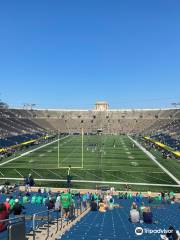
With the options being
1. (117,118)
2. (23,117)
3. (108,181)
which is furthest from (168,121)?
(108,181)

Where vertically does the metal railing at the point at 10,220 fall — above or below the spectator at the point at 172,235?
above

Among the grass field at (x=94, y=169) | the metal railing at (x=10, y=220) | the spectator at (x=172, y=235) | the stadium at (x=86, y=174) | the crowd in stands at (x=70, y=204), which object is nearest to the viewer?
the metal railing at (x=10, y=220)

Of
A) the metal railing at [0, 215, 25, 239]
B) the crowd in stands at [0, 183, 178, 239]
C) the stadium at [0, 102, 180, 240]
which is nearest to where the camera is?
the metal railing at [0, 215, 25, 239]

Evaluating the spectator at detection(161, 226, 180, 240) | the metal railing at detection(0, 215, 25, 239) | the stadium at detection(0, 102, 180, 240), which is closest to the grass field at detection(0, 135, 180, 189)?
the stadium at detection(0, 102, 180, 240)

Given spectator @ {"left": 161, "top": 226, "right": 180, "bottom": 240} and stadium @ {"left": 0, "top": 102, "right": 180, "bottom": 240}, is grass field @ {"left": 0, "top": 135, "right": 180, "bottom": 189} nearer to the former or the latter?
stadium @ {"left": 0, "top": 102, "right": 180, "bottom": 240}

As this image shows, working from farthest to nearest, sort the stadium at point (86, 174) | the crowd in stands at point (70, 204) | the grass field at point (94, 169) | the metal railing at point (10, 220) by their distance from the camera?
1. the grass field at point (94, 169)
2. the stadium at point (86, 174)
3. the crowd in stands at point (70, 204)
4. the metal railing at point (10, 220)

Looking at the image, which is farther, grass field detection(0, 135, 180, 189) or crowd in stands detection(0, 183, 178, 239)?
grass field detection(0, 135, 180, 189)

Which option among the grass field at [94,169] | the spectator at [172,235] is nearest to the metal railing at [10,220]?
the spectator at [172,235]

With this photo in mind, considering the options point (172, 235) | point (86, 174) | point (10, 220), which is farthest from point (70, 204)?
point (86, 174)

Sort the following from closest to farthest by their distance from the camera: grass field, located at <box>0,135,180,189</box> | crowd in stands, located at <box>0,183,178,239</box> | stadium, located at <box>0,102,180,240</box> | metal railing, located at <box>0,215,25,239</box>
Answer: metal railing, located at <box>0,215,25,239</box> < crowd in stands, located at <box>0,183,178,239</box> < stadium, located at <box>0,102,180,240</box> < grass field, located at <box>0,135,180,189</box>

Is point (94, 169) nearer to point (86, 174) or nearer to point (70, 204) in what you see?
point (86, 174)

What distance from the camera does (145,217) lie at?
41.5 feet

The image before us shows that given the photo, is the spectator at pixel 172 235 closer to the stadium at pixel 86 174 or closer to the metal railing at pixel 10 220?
the stadium at pixel 86 174

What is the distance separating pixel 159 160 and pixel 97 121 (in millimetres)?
77665
